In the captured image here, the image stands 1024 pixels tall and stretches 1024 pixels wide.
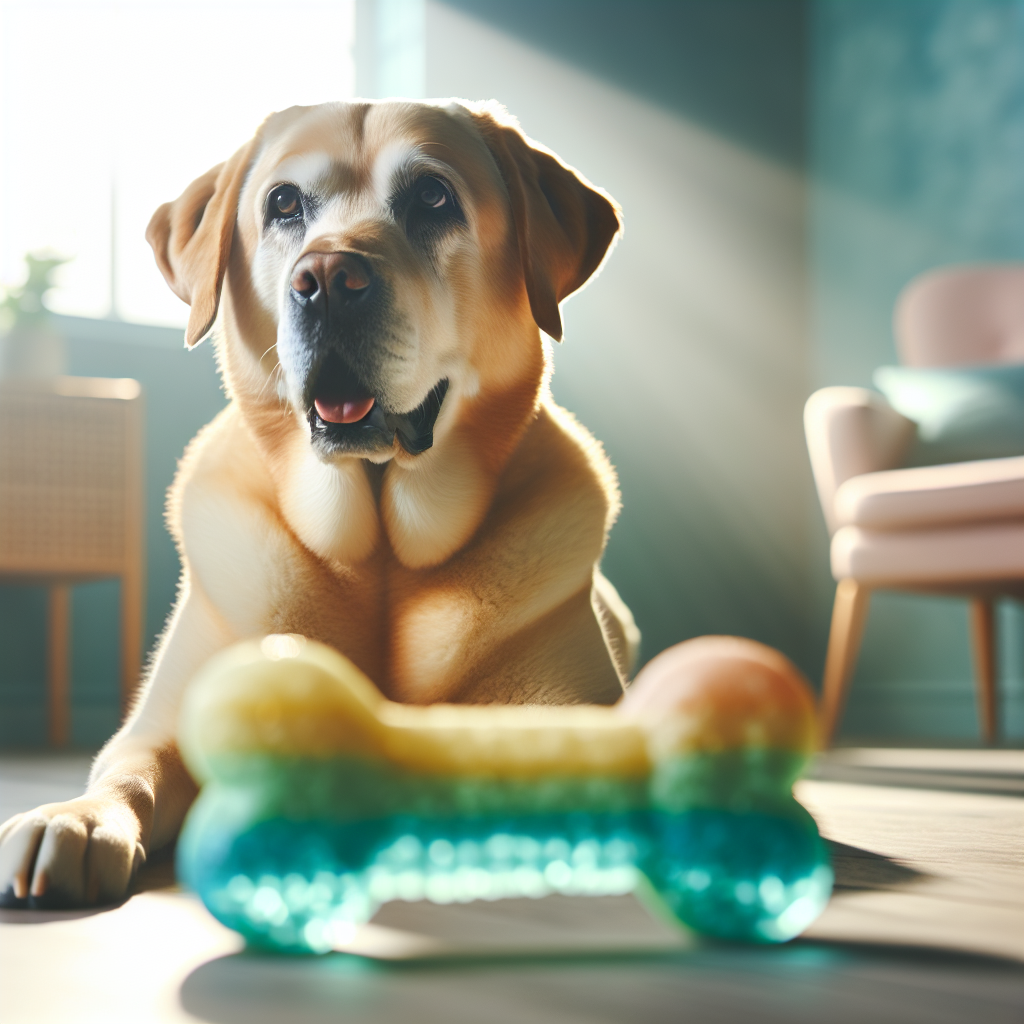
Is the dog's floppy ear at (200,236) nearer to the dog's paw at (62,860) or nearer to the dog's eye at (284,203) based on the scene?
the dog's eye at (284,203)

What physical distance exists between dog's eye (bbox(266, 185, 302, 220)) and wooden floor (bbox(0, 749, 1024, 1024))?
82cm

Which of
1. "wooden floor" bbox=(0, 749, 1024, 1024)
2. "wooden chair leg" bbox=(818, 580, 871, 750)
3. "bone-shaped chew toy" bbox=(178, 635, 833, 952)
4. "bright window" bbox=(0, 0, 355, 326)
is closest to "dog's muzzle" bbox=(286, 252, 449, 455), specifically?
"wooden floor" bbox=(0, 749, 1024, 1024)

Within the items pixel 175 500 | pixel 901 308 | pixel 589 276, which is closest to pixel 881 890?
pixel 589 276

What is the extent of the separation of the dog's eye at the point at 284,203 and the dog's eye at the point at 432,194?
0.15 m

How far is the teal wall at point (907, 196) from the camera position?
432 centimetres

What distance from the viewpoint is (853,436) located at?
120 inches

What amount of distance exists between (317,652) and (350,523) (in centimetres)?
72

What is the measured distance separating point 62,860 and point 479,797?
16.6 inches

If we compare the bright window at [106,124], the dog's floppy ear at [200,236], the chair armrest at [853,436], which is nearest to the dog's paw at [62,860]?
the dog's floppy ear at [200,236]

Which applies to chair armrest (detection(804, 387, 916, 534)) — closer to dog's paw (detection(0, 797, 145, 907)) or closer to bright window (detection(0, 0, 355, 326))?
bright window (detection(0, 0, 355, 326))

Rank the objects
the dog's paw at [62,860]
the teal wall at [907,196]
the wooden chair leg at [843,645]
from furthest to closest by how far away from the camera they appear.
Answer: the teal wall at [907,196] → the wooden chair leg at [843,645] → the dog's paw at [62,860]

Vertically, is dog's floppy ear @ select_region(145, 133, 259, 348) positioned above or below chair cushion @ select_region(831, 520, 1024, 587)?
above

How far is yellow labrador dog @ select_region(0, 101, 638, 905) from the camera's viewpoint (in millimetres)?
1305

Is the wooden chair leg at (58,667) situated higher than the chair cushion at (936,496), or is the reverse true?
the chair cushion at (936,496)
